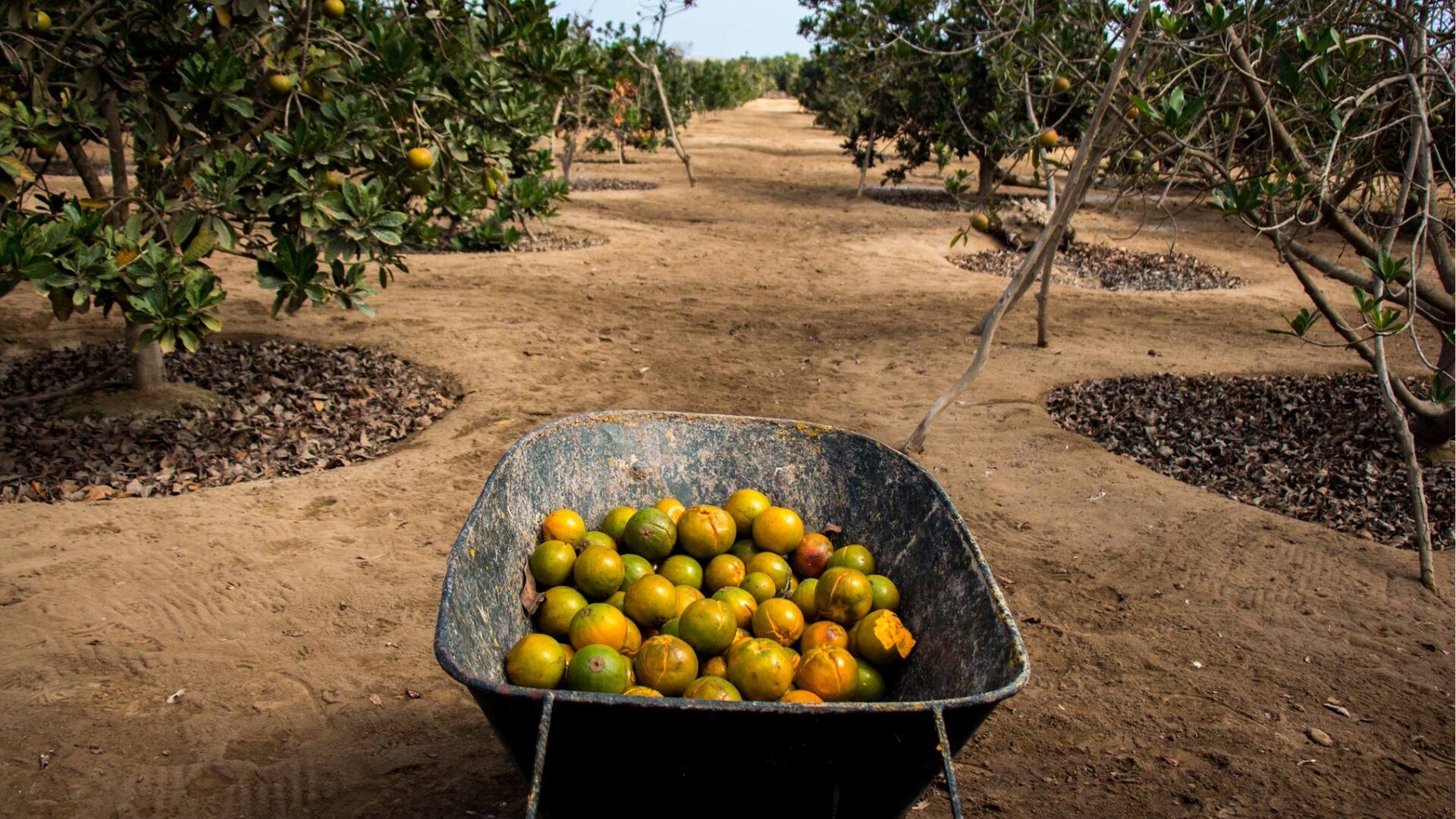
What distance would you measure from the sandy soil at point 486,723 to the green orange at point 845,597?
81 cm

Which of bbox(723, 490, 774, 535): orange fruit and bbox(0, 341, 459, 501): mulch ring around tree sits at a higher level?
bbox(723, 490, 774, 535): orange fruit

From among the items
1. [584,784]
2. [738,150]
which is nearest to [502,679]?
[584,784]

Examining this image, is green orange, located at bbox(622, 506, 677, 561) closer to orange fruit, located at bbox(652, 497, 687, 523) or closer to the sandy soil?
orange fruit, located at bbox(652, 497, 687, 523)

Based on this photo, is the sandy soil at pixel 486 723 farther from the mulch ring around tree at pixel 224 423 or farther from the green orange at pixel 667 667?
the green orange at pixel 667 667

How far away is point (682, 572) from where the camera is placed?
2.43 metres

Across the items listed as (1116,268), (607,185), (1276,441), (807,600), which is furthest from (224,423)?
(607,185)

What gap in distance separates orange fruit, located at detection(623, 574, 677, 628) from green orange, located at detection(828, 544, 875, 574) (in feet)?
1.57

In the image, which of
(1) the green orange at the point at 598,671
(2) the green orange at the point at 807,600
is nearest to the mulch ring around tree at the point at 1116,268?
(2) the green orange at the point at 807,600

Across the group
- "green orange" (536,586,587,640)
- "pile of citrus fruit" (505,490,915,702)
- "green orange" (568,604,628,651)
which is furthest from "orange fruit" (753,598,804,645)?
"green orange" (536,586,587,640)

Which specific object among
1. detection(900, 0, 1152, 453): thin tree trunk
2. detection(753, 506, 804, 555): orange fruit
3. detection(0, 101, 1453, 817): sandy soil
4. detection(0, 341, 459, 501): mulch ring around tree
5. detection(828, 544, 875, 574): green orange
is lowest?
detection(0, 101, 1453, 817): sandy soil

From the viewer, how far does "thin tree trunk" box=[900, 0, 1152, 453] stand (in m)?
4.12

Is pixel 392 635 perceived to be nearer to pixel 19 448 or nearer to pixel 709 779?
pixel 709 779

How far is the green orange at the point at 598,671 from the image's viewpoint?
188 cm

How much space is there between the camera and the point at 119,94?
4.89 meters
